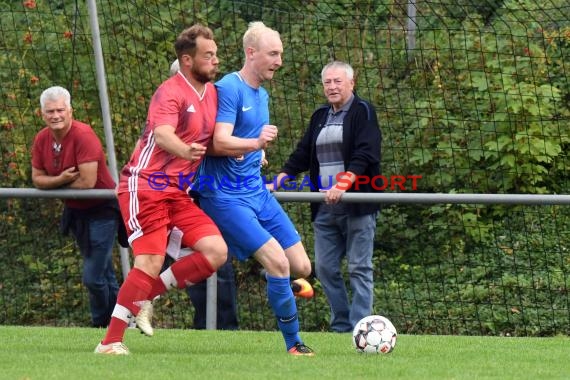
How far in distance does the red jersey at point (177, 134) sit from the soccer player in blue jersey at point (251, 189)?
96 millimetres


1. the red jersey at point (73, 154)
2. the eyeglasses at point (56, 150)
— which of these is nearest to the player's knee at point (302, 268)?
the red jersey at point (73, 154)

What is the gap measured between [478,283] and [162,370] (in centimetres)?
531

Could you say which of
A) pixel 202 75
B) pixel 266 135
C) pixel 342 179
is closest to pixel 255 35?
pixel 202 75

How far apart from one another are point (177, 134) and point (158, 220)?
0.54 meters

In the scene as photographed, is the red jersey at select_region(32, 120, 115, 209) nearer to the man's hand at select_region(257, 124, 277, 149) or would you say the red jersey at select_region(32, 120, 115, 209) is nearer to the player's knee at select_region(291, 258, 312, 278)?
the player's knee at select_region(291, 258, 312, 278)

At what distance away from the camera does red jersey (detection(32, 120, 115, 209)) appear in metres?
10.1

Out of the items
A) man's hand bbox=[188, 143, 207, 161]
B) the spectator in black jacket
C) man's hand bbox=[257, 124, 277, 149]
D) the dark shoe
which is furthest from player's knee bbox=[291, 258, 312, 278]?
the spectator in black jacket

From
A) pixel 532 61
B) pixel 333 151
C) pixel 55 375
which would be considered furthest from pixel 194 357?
pixel 532 61

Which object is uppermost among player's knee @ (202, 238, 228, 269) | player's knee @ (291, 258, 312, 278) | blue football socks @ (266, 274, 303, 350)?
player's knee @ (202, 238, 228, 269)

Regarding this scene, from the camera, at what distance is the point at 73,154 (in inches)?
398

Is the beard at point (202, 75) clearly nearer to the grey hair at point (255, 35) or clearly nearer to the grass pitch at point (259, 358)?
the grey hair at point (255, 35)

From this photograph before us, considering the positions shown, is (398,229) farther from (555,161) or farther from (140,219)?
(140,219)

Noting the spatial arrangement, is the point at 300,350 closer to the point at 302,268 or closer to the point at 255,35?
the point at 302,268

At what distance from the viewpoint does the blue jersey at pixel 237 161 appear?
316 inches
